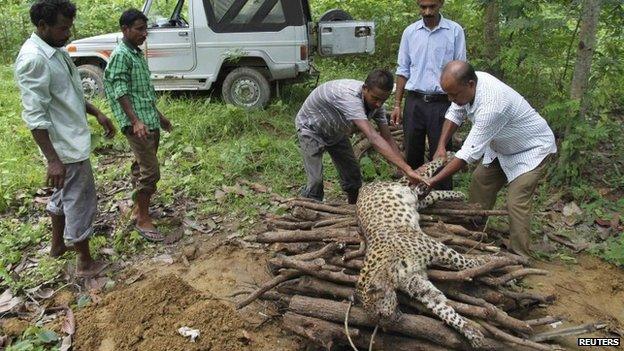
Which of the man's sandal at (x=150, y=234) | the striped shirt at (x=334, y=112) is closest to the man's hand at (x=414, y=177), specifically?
the striped shirt at (x=334, y=112)

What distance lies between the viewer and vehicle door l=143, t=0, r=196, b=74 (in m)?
8.12

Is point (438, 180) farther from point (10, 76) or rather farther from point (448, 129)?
point (10, 76)

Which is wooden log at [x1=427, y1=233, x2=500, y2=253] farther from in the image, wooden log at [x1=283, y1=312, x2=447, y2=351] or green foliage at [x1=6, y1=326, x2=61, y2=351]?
green foliage at [x1=6, y1=326, x2=61, y2=351]

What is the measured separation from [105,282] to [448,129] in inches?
137

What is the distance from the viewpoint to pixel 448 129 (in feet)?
14.9

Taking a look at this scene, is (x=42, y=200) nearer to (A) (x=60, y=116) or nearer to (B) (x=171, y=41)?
(A) (x=60, y=116)

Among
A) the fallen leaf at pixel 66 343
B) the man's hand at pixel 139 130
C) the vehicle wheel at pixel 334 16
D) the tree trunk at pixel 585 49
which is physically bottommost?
the fallen leaf at pixel 66 343

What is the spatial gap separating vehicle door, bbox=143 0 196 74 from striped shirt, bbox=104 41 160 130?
3.66 meters

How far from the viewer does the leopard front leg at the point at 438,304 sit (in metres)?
3.00

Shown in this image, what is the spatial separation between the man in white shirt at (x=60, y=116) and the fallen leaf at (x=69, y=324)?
507 mm

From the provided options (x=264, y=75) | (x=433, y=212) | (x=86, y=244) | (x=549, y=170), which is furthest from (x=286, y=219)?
(x=264, y=75)

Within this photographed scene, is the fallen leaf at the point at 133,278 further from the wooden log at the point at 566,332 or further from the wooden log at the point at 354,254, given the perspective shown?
the wooden log at the point at 566,332

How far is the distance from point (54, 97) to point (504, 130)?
3.71 meters

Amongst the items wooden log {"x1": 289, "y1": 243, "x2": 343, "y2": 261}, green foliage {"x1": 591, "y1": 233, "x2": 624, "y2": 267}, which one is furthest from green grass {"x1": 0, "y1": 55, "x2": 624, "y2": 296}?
wooden log {"x1": 289, "y1": 243, "x2": 343, "y2": 261}
